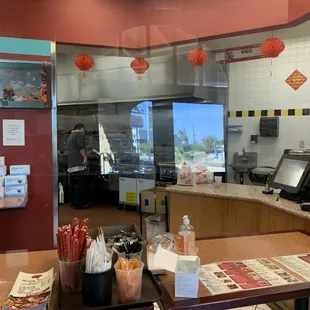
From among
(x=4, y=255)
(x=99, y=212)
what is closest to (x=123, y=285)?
(x=4, y=255)

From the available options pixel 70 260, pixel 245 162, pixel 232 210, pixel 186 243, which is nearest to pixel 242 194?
pixel 232 210

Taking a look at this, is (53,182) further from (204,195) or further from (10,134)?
(204,195)

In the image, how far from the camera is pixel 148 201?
5.06 m

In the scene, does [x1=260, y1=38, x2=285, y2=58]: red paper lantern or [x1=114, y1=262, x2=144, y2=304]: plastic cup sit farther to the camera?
[x1=260, y1=38, x2=285, y2=58]: red paper lantern

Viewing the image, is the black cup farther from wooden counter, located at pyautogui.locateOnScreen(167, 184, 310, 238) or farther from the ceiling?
the ceiling

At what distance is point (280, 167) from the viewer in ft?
10.3

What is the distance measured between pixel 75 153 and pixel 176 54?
236cm

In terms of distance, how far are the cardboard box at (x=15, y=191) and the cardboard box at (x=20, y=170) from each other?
0.66 feet

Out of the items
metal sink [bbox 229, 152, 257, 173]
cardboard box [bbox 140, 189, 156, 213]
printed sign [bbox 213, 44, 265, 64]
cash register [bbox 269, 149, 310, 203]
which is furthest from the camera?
metal sink [bbox 229, 152, 257, 173]

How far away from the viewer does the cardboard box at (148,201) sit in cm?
498

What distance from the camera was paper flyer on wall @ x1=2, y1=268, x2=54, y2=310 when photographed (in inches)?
45.7

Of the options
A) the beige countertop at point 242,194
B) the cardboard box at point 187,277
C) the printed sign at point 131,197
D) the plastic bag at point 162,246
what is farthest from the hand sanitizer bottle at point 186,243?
the printed sign at point 131,197

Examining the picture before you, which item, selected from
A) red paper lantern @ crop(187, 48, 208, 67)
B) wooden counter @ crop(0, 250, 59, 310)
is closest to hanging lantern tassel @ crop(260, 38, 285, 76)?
red paper lantern @ crop(187, 48, 208, 67)

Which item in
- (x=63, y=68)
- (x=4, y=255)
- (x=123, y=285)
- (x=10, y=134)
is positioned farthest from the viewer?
(x=63, y=68)
